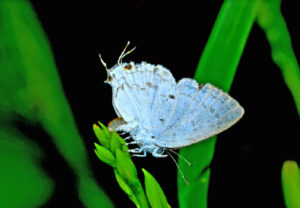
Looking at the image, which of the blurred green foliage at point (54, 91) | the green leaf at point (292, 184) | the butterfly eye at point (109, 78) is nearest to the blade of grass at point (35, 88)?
the blurred green foliage at point (54, 91)

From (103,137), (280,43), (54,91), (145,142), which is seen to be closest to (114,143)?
(103,137)

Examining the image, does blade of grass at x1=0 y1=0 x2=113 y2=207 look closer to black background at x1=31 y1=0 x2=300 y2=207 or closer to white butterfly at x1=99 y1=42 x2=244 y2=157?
black background at x1=31 y1=0 x2=300 y2=207

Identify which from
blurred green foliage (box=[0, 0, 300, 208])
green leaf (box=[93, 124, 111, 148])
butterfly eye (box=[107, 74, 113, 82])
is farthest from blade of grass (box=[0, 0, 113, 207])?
green leaf (box=[93, 124, 111, 148])

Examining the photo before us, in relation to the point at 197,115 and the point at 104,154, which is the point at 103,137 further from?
the point at 197,115

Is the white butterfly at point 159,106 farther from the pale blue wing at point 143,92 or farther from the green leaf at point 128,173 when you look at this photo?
the green leaf at point 128,173

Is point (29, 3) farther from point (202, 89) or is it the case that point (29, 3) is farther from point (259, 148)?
point (259, 148)

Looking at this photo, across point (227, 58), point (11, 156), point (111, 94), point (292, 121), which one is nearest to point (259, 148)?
point (292, 121)
